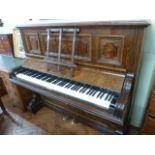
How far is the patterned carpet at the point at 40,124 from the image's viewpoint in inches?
73.2

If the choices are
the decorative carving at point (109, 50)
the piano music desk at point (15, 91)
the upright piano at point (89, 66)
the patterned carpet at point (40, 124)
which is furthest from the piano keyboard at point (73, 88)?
the patterned carpet at point (40, 124)

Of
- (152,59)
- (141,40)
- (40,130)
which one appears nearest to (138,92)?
(152,59)

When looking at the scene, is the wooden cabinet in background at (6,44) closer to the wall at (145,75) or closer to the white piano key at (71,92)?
the white piano key at (71,92)

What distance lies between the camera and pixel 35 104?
2242 mm

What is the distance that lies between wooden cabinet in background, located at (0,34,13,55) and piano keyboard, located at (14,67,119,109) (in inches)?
35.7

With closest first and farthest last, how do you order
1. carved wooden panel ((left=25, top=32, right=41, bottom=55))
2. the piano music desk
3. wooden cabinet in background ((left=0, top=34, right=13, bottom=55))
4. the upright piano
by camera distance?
the upright piano, carved wooden panel ((left=25, top=32, right=41, bottom=55)), the piano music desk, wooden cabinet in background ((left=0, top=34, right=13, bottom=55))

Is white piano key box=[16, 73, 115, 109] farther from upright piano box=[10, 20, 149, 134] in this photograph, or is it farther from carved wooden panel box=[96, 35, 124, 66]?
carved wooden panel box=[96, 35, 124, 66]

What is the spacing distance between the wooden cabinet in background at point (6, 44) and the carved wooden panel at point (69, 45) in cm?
111

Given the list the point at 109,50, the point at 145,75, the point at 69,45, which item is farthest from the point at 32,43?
the point at 145,75

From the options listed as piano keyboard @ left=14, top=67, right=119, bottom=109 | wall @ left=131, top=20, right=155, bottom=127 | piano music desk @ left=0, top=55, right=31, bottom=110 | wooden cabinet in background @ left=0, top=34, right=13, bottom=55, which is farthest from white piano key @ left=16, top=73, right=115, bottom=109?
wooden cabinet in background @ left=0, top=34, right=13, bottom=55

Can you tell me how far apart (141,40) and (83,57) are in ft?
2.02

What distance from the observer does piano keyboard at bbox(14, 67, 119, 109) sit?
1188mm

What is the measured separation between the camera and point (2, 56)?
9.42 ft

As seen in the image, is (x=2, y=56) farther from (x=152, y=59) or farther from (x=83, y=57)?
(x=152, y=59)
